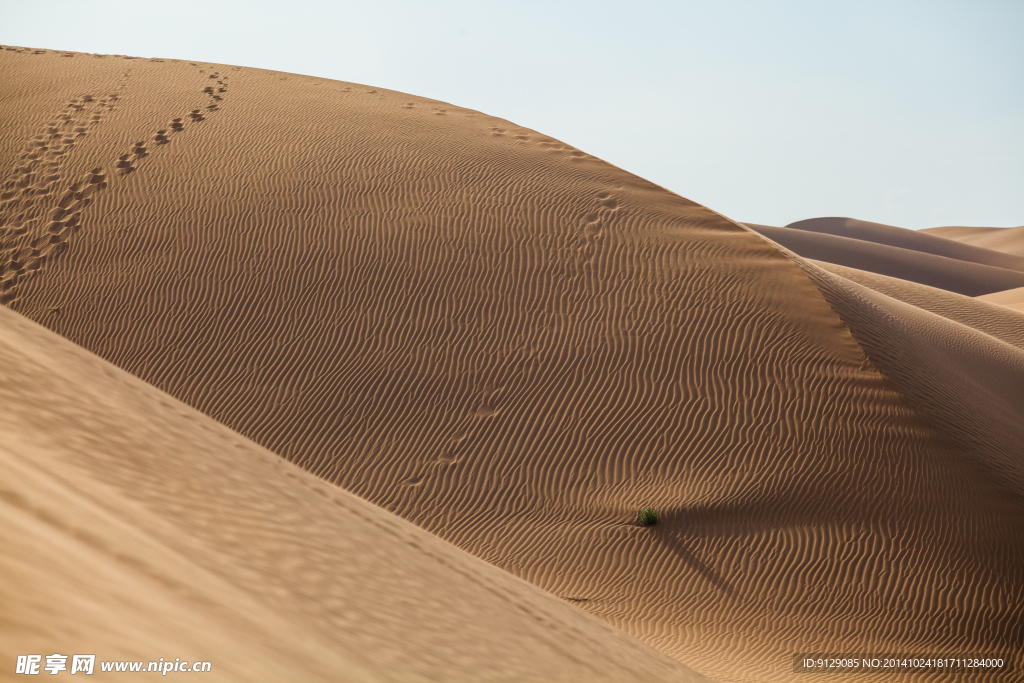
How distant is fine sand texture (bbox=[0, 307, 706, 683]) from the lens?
1.88 meters

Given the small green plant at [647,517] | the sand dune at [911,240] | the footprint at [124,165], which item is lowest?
the small green plant at [647,517]

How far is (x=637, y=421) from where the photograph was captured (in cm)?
1014

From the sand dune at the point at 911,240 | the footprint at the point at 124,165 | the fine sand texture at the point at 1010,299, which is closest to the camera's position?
the footprint at the point at 124,165

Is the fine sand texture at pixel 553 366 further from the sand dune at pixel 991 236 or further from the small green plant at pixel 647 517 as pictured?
the sand dune at pixel 991 236

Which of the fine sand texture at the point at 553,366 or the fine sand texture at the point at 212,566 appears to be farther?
the fine sand texture at the point at 553,366

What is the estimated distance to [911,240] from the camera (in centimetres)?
6838

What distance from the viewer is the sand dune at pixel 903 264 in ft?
167

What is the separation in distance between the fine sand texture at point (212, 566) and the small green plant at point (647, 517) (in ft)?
12.7

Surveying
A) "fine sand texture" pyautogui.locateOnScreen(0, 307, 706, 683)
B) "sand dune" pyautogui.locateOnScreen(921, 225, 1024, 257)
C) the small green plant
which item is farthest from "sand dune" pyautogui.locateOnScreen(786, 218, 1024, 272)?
"fine sand texture" pyautogui.locateOnScreen(0, 307, 706, 683)

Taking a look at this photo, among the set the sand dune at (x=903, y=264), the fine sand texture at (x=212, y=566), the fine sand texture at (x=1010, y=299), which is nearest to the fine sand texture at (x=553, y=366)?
the fine sand texture at (x=212, y=566)

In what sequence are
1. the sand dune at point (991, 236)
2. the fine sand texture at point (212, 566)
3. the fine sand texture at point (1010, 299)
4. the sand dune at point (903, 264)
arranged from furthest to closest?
the sand dune at point (991, 236)
the sand dune at point (903, 264)
the fine sand texture at point (1010, 299)
the fine sand texture at point (212, 566)

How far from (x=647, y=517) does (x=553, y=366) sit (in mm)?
2789

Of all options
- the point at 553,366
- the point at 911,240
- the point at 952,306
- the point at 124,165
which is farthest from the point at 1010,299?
the point at 911,240

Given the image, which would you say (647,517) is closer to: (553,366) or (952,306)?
(553,366)
